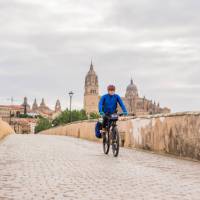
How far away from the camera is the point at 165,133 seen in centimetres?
1282

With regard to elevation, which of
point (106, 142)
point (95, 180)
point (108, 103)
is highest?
point (108, 103)

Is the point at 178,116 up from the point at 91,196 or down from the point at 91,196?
up

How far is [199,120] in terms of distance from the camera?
10734 mm

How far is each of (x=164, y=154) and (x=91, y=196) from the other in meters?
7.57

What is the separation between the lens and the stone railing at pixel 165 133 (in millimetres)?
11084

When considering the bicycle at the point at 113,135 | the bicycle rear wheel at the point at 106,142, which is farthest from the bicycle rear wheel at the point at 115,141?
the bicycle rear wheel at the point at 106,142

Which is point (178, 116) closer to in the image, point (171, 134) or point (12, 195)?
point (171, 134)

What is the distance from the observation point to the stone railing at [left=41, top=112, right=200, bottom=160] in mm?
11084

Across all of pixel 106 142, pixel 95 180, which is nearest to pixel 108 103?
pixel 106 142

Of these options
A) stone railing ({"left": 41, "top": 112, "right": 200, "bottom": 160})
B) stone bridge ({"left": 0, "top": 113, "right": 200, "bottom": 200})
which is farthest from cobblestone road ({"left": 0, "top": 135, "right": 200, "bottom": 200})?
stone railing ({"left": 41, "top": 112, "right": 200, "bottom": 160})

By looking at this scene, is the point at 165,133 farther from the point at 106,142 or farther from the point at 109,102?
the point at 109,102

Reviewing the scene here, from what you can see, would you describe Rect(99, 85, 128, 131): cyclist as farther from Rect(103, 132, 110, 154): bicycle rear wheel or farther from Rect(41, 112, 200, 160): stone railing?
Rect(41, 112, 200, 160): stone railing

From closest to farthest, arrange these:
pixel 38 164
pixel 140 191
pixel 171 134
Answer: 1. pixel 140 191
2. pixel 38 164
3. pixel 171 134

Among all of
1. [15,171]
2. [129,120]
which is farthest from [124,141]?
[15,171]
